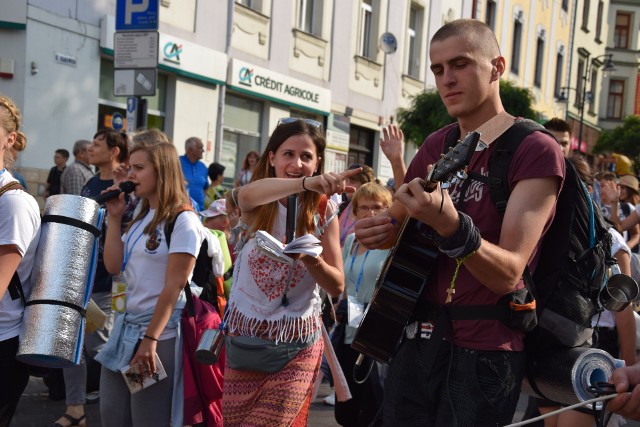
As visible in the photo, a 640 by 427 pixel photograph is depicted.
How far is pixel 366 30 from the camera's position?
21.9 m

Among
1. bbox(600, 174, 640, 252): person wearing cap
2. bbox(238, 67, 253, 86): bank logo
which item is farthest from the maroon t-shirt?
bbox(238, 67, 253, 86): bank logo

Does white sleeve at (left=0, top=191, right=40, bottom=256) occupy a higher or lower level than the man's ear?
lower

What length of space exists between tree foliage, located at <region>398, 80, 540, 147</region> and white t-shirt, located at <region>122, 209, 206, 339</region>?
612 inches

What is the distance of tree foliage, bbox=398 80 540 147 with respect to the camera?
20.1m

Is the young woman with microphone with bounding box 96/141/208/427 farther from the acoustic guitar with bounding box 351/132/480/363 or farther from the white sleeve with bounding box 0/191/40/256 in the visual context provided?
the acoustic guitar with bounding box 351/132/480/363

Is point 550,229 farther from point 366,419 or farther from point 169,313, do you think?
point 366,419

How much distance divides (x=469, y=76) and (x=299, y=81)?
52.4 ft

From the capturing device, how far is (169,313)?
168 inches

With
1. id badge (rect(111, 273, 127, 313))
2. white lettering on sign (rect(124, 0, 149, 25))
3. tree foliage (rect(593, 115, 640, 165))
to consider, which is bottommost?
id badge (rect(111, 273, 127, 313))

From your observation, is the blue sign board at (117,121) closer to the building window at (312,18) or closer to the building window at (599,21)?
the building window at (312,18)

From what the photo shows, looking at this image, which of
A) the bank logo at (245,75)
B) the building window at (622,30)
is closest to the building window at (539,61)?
the building window at (622,30)

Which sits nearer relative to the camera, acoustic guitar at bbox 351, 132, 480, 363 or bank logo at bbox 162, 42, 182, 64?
acoustic guitar at bbox 351, 132, 480, 363

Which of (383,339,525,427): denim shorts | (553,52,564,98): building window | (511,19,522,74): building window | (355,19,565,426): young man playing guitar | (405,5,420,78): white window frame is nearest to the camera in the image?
(355,19,565,426): young man playing guitar

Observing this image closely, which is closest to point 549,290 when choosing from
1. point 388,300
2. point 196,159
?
point 388,300
